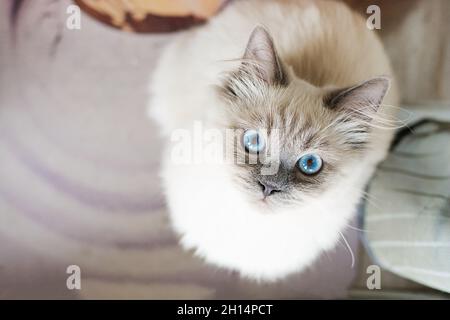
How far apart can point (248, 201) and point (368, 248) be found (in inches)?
13.5

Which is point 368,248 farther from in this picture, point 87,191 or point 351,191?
point 87,191

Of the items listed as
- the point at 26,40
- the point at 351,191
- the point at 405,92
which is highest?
the point at 26,40

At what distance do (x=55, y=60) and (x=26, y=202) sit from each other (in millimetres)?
354

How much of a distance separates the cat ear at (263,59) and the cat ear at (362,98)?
0.38 ft

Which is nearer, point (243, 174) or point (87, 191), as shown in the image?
point (243, 174)

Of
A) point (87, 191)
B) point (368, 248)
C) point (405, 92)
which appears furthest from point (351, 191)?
point (87, 191)

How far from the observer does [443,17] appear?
1.10 m

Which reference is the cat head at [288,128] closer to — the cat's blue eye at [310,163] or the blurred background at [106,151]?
the cat's blue eye at [310,163]

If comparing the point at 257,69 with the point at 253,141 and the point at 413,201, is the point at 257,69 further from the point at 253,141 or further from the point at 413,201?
the point at 413,201

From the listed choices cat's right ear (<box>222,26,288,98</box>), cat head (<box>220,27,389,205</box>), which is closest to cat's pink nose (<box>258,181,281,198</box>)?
cat head (<box>220,27,389,205</box>)

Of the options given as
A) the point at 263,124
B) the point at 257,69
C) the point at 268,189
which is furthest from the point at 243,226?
the point at 257,69

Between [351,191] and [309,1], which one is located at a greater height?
[309,1]

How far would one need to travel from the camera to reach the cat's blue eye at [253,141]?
3.23 feet

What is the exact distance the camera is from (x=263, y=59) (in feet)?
3.12
